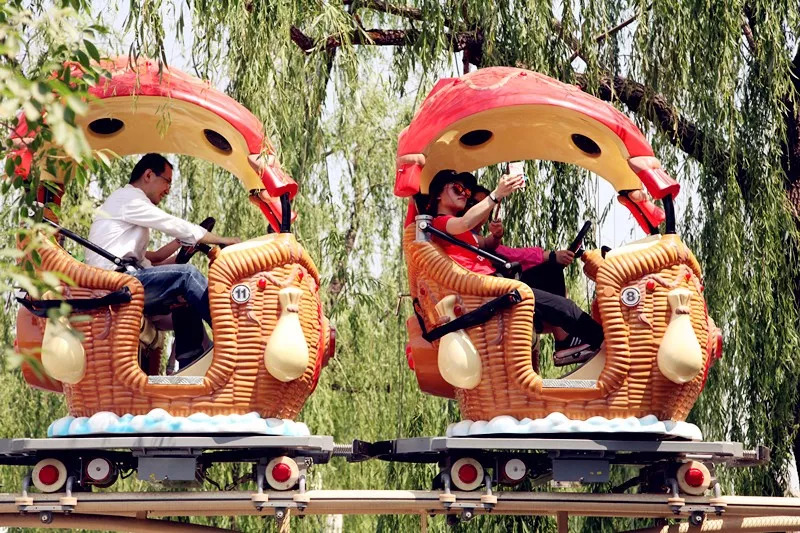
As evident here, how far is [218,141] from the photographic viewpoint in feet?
26.9

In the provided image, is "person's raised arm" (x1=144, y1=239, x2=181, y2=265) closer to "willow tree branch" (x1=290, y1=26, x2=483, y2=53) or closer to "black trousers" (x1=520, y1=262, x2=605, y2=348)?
"willow tree branch" (x1=290, y1=26, x2=483, y2=53)

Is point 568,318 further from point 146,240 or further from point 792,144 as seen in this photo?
point 792,144

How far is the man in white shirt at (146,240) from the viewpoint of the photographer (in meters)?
7.60

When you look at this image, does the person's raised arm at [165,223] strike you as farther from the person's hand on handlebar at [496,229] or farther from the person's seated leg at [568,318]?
the person's seated leg at [568,318]

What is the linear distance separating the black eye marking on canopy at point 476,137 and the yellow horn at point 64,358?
242cm

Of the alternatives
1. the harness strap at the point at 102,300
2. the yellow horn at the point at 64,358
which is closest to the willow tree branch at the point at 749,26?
the harness strap at the point at 102,300

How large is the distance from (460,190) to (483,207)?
472 mm

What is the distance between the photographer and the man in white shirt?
299 inches

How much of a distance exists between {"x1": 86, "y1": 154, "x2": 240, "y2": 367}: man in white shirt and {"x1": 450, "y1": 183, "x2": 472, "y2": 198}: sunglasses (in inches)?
46.1

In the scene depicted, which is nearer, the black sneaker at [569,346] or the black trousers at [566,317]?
the black trousers at [566,317]

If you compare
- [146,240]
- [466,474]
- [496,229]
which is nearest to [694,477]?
[466,474]

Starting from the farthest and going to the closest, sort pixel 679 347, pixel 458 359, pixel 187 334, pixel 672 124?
pixel 672 124, pixel 187 334, pixel 458 359, pixel 679 347

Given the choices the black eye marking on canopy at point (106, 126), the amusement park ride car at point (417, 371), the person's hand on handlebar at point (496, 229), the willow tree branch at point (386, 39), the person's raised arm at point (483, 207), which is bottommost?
the amusement park ride car at point (417, 371)

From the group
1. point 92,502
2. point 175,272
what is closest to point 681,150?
point 175,272
